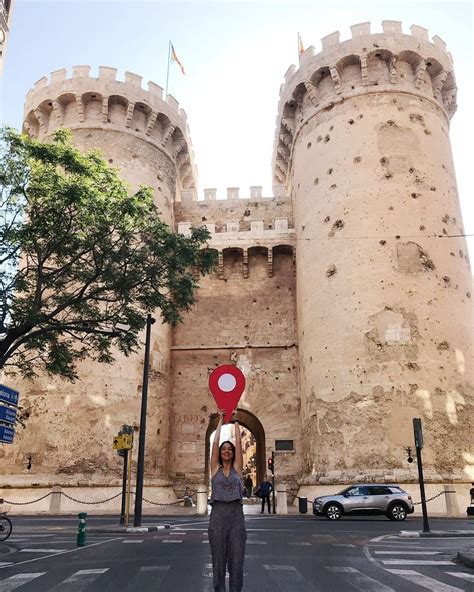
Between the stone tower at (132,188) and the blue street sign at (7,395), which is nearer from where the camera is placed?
the blue street sign at (7,395)

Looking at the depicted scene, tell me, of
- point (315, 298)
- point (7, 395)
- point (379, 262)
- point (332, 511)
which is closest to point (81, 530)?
point (7, 395)

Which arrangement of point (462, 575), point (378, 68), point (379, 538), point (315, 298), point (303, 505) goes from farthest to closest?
point (378, 68), point (315, 298), point (303, 505), point (379, 538), point (462, 575)

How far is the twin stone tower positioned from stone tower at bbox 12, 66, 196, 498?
0.08 m

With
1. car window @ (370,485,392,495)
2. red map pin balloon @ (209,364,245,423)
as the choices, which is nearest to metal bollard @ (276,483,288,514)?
car window @ (370,485,392,495)

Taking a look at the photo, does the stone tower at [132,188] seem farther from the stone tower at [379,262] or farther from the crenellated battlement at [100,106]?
the stone tower at [379,262]

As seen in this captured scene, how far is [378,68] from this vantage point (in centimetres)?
2545

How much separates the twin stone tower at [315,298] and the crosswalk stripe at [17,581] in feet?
49.1

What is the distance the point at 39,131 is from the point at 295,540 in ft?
80.6

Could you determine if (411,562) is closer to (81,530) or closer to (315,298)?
(81,530)

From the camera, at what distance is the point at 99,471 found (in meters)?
21.9

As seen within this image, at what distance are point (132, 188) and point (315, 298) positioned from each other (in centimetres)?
998

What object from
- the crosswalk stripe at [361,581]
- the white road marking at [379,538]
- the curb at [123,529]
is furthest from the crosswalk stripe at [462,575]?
the curb at [123,529]

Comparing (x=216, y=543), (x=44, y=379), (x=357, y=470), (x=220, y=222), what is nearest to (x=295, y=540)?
(x=216, y=543)

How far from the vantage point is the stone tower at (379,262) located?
2022 centimetres
